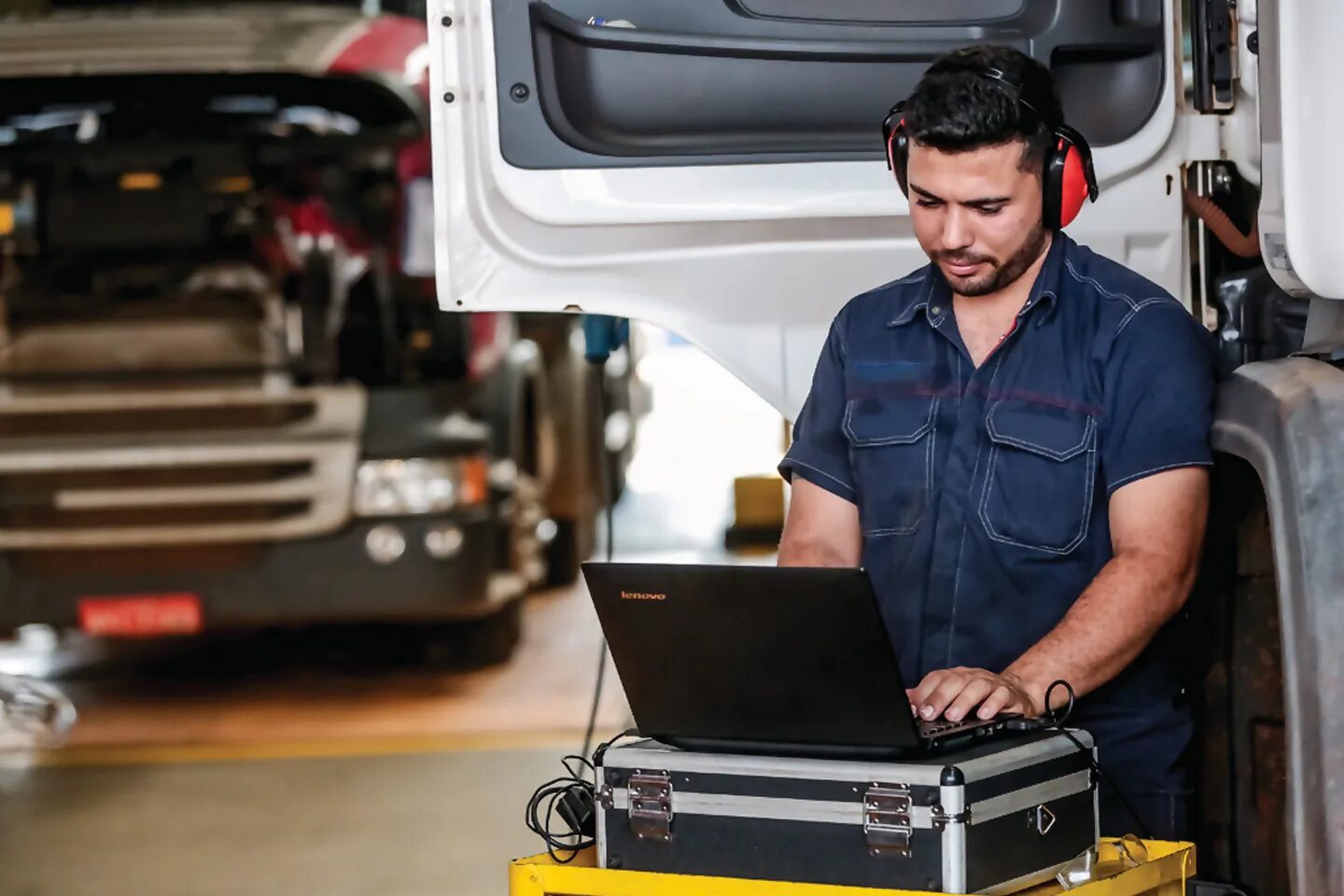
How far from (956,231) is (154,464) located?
14.0ft

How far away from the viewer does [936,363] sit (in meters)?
2.70

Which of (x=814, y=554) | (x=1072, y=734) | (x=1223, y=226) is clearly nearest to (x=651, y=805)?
(x=1072, y=734)

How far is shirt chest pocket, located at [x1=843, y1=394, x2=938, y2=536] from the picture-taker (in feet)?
8.79

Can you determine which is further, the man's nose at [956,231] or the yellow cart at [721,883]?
the man's nose at [956,231]

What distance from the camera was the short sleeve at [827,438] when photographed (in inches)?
111

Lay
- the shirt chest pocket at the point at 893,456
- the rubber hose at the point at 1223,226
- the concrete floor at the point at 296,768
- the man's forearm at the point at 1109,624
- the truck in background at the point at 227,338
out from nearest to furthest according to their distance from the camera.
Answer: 1. the man's forearm at the point at 1109,624
2. the shirt chest pocket at the point at 893,456
3. the rubber hose at the point at 1223,226
4. the concrete floor at the point at 296,768
5. the truck in background at the point at 227,338

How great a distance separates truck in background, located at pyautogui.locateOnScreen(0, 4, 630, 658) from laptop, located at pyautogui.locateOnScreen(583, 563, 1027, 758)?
4.08 meters

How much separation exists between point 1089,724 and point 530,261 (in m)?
1.22

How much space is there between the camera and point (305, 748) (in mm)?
6309

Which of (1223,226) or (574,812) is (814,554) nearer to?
(574,812)

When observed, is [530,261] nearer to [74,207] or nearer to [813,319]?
[813,319]

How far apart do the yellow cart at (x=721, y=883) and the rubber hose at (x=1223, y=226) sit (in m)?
1.20

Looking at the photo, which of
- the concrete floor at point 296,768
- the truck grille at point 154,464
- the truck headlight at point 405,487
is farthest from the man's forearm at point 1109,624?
the truck grille at point 154,464

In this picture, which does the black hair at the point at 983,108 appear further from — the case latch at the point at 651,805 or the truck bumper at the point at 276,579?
the truck bumper at the point at 276,579
